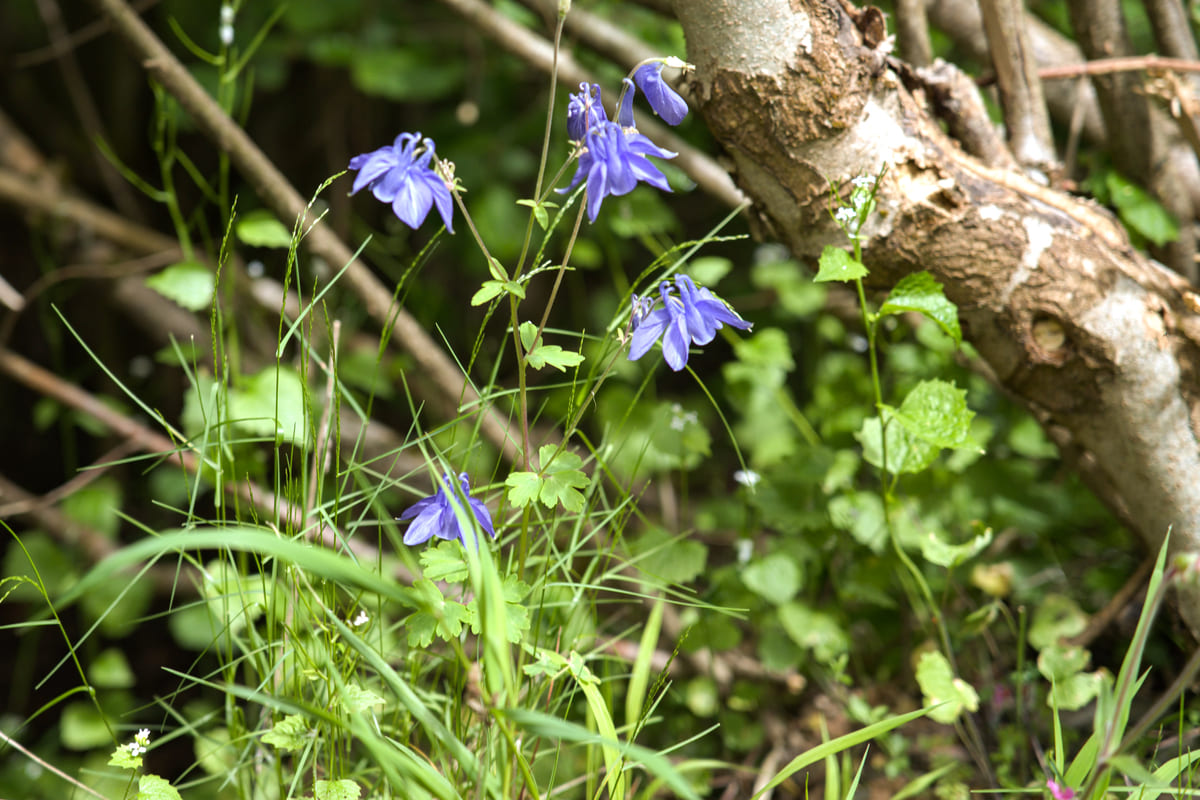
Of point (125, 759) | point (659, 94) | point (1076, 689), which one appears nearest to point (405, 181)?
point (659, 94)

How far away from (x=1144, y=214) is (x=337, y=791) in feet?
4.33

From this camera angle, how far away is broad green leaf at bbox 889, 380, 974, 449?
1.00m

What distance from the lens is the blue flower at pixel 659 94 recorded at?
Answer: 0.74 meters

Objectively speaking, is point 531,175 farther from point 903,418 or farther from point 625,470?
point 903,418

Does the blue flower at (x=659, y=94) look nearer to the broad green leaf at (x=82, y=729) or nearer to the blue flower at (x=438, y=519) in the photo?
the blue flower at (x=438, y=519)

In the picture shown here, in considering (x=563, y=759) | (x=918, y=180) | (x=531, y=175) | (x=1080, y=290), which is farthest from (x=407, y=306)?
(x=1080, y=290)

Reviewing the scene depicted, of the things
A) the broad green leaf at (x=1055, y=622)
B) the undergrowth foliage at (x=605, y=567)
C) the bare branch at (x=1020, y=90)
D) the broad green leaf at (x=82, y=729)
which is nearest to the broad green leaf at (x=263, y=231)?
the undergrowth foliage at (x=605, y=567)

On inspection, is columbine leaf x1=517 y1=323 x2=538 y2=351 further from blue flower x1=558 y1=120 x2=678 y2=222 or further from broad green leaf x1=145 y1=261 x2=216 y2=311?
broad green leaf x1=145 y1=261 x2=216 y2=311

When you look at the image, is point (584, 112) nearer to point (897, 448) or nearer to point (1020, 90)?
point (897, 448)

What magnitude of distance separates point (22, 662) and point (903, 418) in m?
2.04

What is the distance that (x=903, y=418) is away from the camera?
102 cm

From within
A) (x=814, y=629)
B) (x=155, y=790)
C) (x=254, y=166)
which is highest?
(x=254, y=166)

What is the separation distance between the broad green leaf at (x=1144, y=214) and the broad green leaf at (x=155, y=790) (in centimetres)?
142

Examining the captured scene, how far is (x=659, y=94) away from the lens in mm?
739
